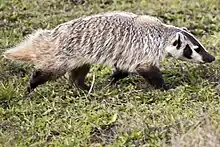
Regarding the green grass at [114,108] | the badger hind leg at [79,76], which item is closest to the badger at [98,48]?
the badger hind leg at [79,76]

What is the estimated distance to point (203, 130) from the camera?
4152 millimetres

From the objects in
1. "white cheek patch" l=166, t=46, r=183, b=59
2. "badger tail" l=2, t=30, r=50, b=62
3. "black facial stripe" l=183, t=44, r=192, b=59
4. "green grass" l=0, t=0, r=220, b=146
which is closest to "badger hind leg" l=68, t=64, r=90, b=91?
"green grass" l=0, t=0, r=220, b=146

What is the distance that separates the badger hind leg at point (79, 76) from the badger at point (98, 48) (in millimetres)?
111

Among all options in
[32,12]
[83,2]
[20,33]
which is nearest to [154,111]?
[20,33]

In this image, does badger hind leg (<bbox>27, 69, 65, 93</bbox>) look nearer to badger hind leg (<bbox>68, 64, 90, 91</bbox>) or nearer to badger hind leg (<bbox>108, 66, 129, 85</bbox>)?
badger hind leg (<bbox>68, 64, 90, 91</bbox>)

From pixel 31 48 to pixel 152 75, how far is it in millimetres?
1307

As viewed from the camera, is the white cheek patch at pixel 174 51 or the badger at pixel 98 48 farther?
the white cheek patch at pixel 174 51

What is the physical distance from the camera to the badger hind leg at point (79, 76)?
644 cm

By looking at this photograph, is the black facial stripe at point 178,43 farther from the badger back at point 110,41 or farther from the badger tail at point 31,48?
the badger tail at point 31,48

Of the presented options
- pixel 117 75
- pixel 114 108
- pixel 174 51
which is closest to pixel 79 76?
pixel 117 75

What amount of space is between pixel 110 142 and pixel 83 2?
590cm

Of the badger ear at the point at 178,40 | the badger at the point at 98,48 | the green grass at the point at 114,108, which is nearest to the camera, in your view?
the green grass at the point at 114,108

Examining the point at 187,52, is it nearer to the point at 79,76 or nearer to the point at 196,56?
the point at 196,56

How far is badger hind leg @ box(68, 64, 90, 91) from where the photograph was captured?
6.44 metres
